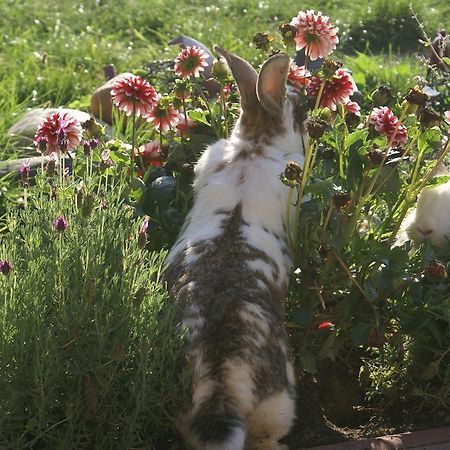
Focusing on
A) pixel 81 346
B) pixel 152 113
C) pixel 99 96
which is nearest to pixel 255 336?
pixel 81 346

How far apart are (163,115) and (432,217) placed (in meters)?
1.19

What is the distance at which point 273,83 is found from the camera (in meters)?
4.23

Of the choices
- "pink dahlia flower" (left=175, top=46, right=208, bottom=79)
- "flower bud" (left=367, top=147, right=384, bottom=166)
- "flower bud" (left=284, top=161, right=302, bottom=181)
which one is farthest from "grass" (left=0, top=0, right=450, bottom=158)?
"flower bud" (left=284, top=161, right=302, bottom=181)

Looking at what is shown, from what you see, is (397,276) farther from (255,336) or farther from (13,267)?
(13,267)

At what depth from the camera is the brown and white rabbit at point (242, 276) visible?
344 centimetres

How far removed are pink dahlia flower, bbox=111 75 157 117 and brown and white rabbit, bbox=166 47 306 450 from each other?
323mm

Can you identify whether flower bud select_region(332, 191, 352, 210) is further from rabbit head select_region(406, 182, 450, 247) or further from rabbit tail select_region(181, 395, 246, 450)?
rabbit tail select_region(181, 395, 246, 450)

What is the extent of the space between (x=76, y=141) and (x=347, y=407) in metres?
1.47

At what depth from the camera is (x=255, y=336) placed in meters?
3.55

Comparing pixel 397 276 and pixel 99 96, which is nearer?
pixel 397 276

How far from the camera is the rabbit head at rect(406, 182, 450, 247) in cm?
434

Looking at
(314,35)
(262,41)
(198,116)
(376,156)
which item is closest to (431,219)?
(376,156)

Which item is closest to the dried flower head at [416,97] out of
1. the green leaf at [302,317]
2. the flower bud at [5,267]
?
the green leaf at [302,317]

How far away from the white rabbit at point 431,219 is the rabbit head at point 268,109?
0.55 meters
